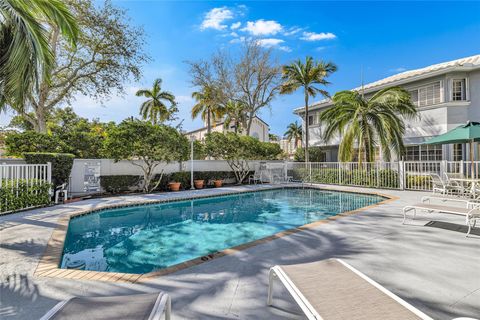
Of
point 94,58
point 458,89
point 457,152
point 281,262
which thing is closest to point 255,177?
point 457,152

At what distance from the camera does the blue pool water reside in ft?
17.5

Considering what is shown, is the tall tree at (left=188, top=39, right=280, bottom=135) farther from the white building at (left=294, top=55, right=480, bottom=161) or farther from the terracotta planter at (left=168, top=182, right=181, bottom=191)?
the terracotta planter at (left=168, top=182, right=181, bottom=191)

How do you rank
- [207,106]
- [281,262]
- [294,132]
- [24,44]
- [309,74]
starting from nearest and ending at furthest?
1. [281,262]
2. [24,44]
3. [309,74]
4. [207,106]
5. [294,132]

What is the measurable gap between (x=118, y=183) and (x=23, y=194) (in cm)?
528

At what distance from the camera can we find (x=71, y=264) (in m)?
4.86

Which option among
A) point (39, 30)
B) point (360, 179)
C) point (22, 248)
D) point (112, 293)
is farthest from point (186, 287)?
point (360, 179)

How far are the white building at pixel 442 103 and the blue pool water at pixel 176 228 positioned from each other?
24.7 ft

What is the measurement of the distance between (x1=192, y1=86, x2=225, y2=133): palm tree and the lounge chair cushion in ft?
77.6

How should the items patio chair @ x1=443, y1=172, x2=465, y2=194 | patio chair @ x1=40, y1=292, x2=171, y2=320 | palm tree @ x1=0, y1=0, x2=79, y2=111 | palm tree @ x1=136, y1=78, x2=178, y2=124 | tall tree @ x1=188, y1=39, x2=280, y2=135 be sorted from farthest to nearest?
palm tree @ x1=136, y1=78, x2=178, y2=124 → tall tree @ x1=188, y1=39, x2=280, y2=135 → patio chair @ x1=443, y1=172, x2=465, y2=194 → palm tree @ x1=0, y1=0, x2=79, y2=111 → patio chair @ x1=40, y1=292, x2=171, y2=320

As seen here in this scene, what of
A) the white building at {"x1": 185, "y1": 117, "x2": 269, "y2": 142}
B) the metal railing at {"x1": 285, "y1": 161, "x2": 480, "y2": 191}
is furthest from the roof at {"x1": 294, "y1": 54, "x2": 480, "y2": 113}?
the white building at {"x1": 185, "y1": 117, "x2": 269, "y2": 142}

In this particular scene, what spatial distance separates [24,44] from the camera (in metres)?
5.62

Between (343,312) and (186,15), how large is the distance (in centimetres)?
1412

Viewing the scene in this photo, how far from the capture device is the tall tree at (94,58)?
16.2 meters

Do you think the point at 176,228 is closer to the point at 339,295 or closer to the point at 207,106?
the point at 339,295
